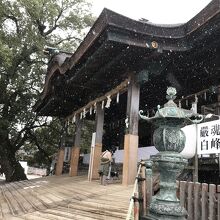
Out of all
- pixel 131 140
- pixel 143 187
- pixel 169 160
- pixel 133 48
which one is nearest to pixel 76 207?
pixel 143 187

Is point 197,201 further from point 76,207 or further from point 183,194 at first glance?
point 76,207

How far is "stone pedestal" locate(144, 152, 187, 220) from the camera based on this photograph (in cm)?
498

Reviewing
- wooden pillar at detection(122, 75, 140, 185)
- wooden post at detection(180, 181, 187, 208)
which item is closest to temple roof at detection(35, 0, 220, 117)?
wooden pillar at detection(122, 75, 140, 185)

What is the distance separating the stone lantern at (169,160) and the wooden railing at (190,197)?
51 centimetres

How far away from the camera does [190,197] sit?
5.88m

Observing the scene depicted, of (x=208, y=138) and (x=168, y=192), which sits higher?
(x=208, y=138)

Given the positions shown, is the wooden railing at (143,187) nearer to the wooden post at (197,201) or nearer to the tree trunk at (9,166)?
the wooden post at (197,201)

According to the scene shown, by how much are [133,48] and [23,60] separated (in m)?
14.8

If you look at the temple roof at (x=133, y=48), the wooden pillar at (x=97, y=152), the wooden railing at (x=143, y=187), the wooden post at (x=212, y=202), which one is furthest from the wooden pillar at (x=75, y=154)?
the wooden post at (x=212, y=202)

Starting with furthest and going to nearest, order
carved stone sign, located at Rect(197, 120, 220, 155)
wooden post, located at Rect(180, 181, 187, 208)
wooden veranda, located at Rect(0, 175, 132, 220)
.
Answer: carved stone sign, located at Rect(197, 120, 220, 155) → wooden veranda, located at Rect(0, 175, 132, 220) → wooden post, located at Rect(180, 181, 187, 208)

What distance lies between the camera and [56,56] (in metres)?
14.5

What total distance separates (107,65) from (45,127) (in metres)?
17.9

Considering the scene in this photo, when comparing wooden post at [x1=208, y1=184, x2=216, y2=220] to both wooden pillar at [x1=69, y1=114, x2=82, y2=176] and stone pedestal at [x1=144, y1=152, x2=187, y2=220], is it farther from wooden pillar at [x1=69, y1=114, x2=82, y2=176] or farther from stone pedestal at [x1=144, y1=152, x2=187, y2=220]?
wooden pillar at [x1=69, y1=114, x2=82, y2=176]

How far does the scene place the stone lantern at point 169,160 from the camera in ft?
16.4
